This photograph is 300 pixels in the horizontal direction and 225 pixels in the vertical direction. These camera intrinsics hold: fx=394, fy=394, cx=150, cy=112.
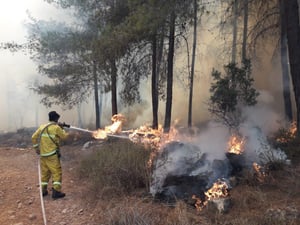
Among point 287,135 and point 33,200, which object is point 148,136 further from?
point 33,200

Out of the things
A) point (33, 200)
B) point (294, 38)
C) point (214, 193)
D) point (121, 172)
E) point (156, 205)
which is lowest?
point (33, 200)

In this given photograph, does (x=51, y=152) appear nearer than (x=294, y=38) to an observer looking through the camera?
Yes

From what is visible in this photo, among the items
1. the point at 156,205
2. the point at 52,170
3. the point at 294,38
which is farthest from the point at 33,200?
the point at 294,38

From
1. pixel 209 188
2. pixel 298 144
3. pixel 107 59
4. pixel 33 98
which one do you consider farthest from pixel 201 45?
pixel 33 98

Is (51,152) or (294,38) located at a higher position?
(294,38)

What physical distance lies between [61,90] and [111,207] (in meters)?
11.5

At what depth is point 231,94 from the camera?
31.6 ft

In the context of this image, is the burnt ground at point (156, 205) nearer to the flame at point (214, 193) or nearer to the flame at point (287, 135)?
the flame at point (214, 193)

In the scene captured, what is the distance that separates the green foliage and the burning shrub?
274cm

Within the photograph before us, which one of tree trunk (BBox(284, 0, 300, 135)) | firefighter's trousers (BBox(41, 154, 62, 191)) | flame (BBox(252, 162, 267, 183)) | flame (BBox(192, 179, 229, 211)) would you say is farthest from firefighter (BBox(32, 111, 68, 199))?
tree trunk (BBox(284, 0, 300, 135))

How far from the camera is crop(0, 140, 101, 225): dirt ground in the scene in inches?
251

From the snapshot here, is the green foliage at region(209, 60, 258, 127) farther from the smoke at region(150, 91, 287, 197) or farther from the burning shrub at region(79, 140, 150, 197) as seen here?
the burning shrub at region(79, 140, 150, 197)

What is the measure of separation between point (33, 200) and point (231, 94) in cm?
520

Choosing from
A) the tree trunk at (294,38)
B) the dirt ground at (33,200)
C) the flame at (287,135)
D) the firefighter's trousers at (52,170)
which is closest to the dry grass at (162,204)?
the dirt ground at (33,200)
